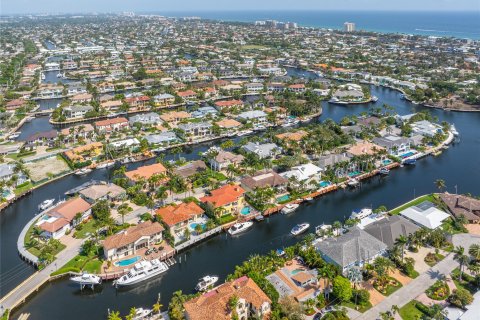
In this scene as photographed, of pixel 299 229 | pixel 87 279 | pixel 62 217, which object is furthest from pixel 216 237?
pixel 62 217

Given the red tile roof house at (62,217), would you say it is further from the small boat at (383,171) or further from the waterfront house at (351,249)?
the small boat at (383,171)

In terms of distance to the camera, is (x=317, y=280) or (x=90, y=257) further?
(x=90, y=257)

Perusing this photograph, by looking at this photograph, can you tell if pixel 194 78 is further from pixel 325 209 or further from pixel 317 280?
pixel 317 280

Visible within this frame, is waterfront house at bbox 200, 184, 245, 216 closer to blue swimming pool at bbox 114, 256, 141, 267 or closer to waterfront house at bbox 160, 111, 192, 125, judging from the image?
blue swimming pool at bbox 114, 256, 141, 267

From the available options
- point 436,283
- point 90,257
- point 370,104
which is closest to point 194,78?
point 370,104

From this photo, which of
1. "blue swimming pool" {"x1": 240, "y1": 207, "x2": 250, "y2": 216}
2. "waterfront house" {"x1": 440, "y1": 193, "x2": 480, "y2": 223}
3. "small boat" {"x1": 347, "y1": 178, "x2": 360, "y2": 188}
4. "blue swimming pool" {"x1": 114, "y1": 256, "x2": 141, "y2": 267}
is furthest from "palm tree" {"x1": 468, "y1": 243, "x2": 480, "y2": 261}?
"blue swimming pool" {"x1": 114, "y1": 256, "x2": 141, "y2": 267}
